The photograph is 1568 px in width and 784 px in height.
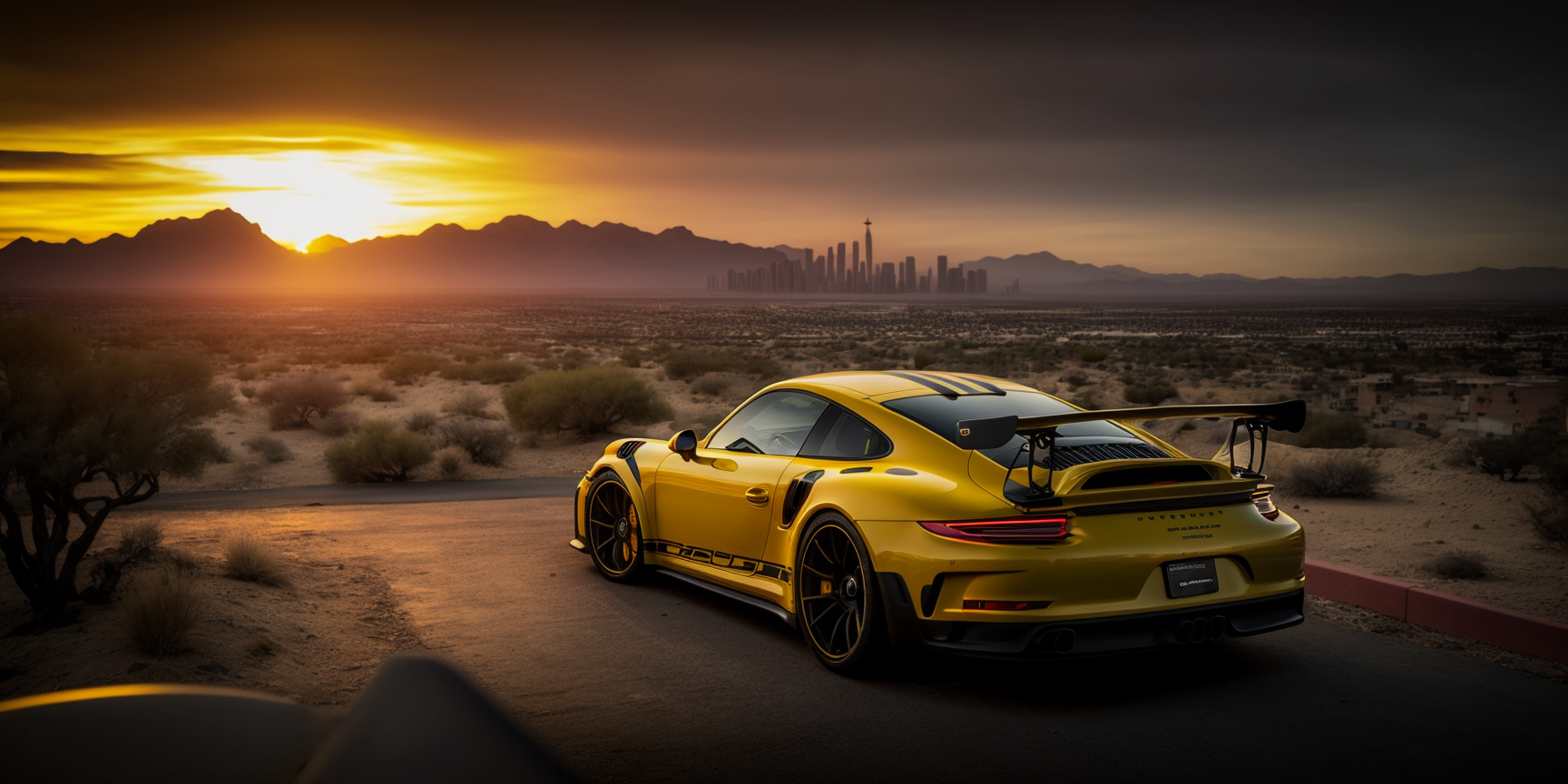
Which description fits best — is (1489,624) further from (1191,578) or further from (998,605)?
(998,605)

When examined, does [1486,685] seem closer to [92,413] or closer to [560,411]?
[92,413]

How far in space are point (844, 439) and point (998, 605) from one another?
1586 millimetres

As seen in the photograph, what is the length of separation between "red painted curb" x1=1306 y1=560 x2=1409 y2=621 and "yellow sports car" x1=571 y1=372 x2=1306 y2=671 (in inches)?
66.8

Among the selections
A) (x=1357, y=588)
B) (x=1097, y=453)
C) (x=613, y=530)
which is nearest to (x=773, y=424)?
(x=613, y=530)

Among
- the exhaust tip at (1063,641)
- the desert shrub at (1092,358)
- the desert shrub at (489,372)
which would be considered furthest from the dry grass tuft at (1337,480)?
the desert shrub at (1092,358)

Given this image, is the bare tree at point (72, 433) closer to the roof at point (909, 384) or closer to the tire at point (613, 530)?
the tire at point (613, 530)

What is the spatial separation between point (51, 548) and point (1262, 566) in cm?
742

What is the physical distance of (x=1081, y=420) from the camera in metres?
5.18

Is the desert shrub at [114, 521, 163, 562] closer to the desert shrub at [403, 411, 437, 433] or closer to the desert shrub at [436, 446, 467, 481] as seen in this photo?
the desert shrub at [436, 446, 467, 481]

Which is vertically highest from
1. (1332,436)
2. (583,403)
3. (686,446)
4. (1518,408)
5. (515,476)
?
(686,446)

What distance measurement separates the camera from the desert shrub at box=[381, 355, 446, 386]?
1438 inches

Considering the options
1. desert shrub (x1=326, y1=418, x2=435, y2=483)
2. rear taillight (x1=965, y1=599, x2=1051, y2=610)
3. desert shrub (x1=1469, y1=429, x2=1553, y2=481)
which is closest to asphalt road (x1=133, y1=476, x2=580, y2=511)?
desert shrub (x1=326, y1=418, x2=435, y2=483)

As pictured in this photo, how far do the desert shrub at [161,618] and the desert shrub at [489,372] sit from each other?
29.9 metres

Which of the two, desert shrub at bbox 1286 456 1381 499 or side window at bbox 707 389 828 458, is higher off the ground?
side window at bbox 707 389 828 458
